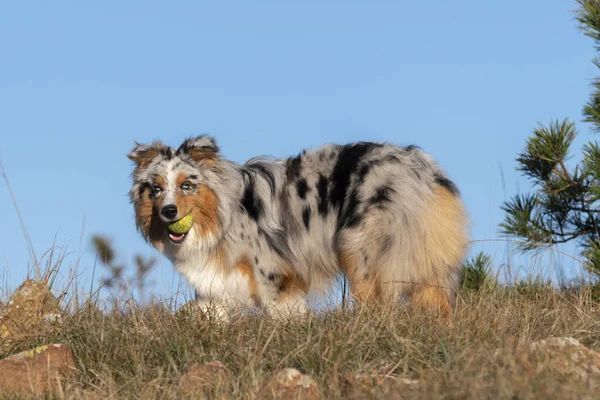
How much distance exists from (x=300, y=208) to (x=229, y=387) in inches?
114

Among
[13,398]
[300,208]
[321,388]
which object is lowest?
[13,398]

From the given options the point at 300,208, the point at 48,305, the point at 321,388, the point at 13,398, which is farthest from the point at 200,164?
the point at 321,388

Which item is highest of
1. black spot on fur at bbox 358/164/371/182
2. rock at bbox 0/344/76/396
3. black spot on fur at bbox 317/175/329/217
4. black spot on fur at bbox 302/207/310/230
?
black spot on fur at bbox 358/164/371/182

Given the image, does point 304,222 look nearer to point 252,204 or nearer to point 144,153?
point 252,204

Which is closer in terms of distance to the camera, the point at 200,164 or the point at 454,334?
the point at 454,334

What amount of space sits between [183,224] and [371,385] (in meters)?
3.10

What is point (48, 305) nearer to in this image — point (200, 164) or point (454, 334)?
point (200, 164)

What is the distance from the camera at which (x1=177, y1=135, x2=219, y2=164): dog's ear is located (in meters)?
7.18

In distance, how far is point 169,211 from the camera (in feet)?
22.0

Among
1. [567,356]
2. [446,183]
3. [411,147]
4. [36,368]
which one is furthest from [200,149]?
[567,356]

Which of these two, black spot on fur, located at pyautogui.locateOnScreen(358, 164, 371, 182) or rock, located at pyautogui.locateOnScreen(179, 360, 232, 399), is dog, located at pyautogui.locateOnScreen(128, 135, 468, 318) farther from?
rock, located at pyautogui.locateOnScreen(179, 360, 232, 399)

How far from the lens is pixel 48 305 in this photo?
6.33 meters

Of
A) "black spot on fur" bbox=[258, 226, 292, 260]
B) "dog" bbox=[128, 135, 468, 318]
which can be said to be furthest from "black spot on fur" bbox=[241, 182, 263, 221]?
"black spot on fur" bbox=[258, 226, 292, 260]

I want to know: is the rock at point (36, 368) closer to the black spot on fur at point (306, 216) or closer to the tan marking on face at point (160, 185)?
the tan marking on face at point (160, 185)
